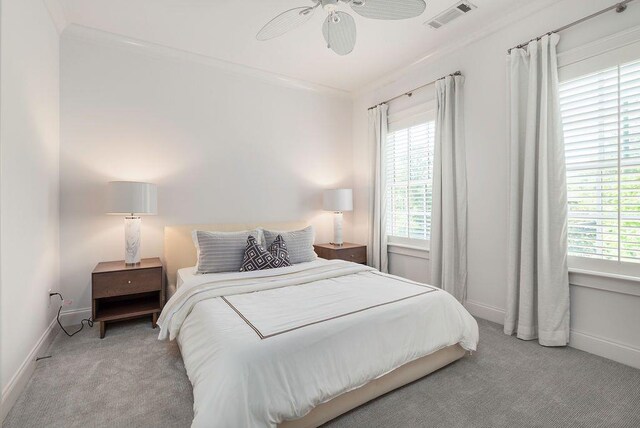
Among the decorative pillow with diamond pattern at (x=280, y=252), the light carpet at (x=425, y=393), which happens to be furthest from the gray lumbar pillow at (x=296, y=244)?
the light carpet at (x=425, y=393)

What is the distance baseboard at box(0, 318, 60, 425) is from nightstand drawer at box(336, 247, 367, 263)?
2.98 metres

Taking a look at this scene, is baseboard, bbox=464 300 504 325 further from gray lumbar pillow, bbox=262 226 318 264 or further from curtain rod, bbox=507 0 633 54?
curtain rod, bbox=507 0 633 54

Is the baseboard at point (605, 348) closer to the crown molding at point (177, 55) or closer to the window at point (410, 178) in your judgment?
the window at point (410, 178)

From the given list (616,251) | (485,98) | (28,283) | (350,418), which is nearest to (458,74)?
(485,98)

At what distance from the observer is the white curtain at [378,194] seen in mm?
4238

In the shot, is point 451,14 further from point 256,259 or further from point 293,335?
point 293,335

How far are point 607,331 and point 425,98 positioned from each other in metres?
2.82

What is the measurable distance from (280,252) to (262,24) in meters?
2.25

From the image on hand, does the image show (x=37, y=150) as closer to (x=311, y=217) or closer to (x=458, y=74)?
(x=311, y=217)

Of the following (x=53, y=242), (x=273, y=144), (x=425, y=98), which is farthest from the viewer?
(x=273, y=144)

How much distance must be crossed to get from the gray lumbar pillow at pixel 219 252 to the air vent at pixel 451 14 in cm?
282

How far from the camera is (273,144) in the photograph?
4.21m

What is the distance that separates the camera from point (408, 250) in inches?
157

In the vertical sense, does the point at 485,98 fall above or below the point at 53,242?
above
